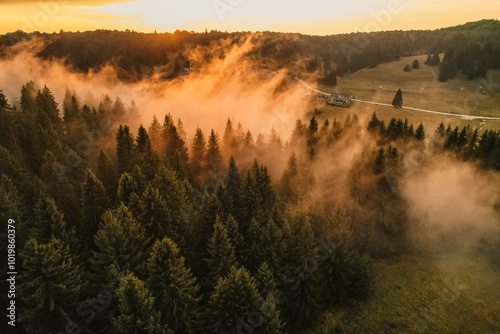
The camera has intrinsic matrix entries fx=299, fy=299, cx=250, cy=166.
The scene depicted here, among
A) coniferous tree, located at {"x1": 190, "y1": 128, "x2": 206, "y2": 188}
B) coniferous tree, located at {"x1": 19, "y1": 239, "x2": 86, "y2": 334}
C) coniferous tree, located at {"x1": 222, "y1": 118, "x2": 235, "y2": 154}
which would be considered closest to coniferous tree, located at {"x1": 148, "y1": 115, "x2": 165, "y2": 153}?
coniferous tree, located at {"x1": 190, "y1": 128, "x2": 206, "y2": 188}

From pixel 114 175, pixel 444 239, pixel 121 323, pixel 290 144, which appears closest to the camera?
pixel 121 323

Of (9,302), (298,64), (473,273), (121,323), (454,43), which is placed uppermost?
(454,43)

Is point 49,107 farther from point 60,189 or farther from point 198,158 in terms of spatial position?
point 198,158

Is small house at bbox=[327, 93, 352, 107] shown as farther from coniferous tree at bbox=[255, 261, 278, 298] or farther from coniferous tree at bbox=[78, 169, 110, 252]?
coniferous tree at bbox=[78, 169, 110, 252]

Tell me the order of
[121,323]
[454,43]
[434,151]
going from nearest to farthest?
[121,323], [434,151], [454,43]

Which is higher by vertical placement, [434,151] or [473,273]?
[434,151]

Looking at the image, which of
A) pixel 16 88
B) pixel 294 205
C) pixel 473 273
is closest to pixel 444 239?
pixel 473 273

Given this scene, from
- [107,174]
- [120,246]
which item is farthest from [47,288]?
[107,174]

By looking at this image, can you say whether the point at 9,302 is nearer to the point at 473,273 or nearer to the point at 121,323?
the point at 121,323
